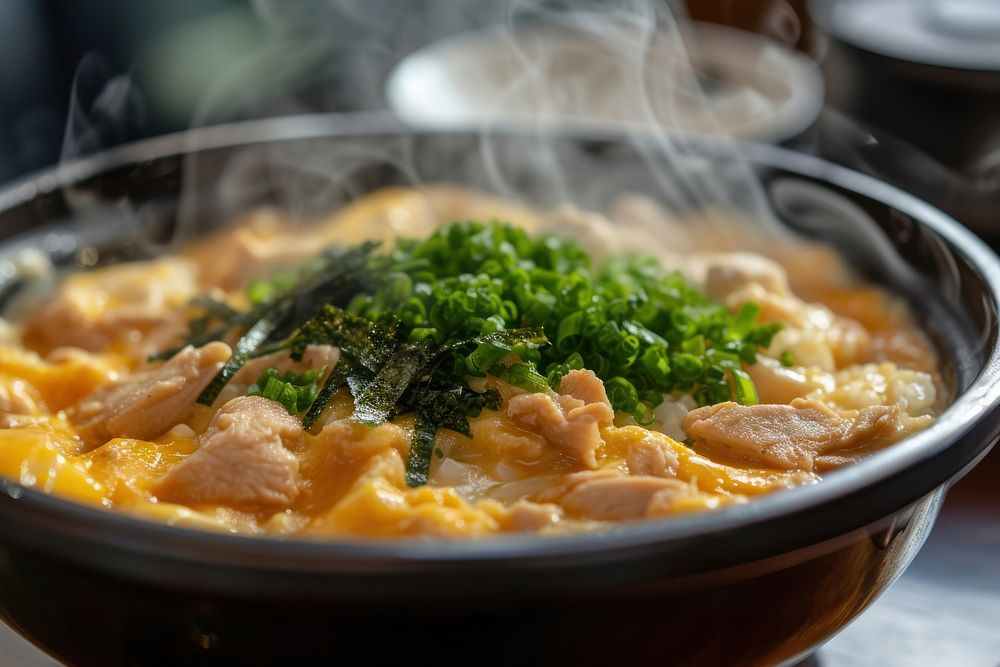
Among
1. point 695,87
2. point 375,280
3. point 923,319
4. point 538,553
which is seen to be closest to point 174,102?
point 695,87

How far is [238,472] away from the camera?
1721mm

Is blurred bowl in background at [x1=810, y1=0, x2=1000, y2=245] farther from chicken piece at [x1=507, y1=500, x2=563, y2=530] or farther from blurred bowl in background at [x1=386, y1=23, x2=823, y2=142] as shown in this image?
chicken piece at [x1=507, y1=500, x2=563, y2=530]

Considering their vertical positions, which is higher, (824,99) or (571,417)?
(571,417)

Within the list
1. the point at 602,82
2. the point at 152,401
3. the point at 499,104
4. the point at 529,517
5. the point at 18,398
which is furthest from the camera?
the point at 602,82

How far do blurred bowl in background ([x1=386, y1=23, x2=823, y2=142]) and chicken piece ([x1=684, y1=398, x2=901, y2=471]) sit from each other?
239cm

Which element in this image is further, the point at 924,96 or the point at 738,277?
the point at 924,96

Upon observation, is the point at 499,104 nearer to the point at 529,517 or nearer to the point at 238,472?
the point at 238,472

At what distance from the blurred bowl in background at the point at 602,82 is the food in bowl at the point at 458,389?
1596 mm

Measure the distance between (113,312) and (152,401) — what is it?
0.86m

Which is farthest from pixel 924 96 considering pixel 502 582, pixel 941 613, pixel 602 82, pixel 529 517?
pixel 502 582

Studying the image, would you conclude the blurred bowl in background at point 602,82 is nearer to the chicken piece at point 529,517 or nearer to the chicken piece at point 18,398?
the chicken piece at point 18,398

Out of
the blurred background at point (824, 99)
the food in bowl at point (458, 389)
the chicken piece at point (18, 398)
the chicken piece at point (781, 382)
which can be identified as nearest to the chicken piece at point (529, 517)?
the food in bowl at point (458, 389)

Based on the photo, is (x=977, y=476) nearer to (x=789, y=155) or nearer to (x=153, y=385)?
(x=789, y=155)

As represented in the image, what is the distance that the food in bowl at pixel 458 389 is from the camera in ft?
5.57
